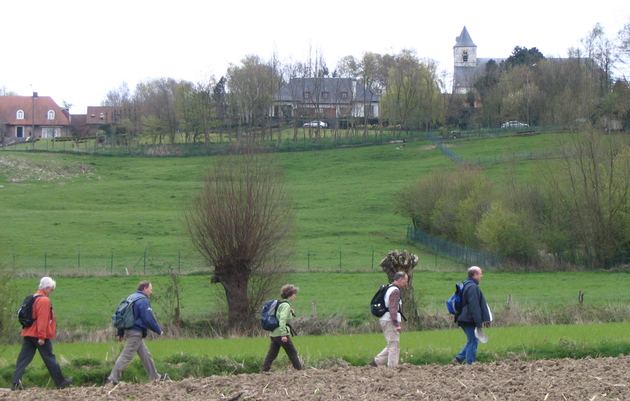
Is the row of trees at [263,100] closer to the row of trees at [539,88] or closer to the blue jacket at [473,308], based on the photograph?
the row of trees at [539,88]

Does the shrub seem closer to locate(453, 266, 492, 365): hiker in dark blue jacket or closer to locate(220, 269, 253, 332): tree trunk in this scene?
locate(220, 269, 253, 332): tree trunk

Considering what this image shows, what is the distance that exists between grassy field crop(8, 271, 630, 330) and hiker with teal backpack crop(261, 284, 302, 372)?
1468 centimetres

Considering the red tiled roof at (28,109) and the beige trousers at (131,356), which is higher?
the red tiled roof at (28,109)

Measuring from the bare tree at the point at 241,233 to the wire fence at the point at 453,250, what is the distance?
78.6 feet

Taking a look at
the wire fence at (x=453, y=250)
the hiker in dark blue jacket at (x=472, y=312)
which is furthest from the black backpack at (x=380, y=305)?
the wire fence at (x=453, y=250)

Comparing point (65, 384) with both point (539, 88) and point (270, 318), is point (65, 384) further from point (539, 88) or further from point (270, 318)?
point (539, 88)

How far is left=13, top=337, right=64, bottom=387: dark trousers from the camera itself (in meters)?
17.1

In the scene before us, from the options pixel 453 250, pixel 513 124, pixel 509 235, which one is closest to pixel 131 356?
pixel 509 235

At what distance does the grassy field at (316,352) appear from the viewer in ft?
62.0

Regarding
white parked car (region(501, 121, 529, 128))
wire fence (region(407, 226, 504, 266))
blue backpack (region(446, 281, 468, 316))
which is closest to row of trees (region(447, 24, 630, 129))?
white parked car (region(501, 121, 529, 128))

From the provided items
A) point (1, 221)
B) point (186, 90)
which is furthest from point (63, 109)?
point (1, 221)

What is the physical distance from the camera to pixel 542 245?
57.2 meters

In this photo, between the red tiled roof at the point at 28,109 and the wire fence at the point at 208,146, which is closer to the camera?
the wire fence at the point at 208,146

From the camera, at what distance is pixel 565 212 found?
5872cm
